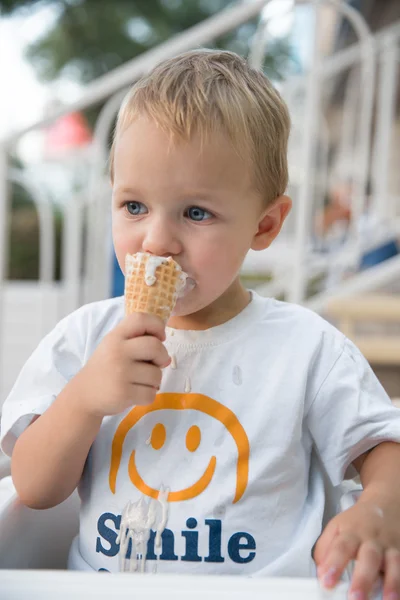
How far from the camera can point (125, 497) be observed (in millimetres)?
1066

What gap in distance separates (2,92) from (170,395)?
1167 centimetres

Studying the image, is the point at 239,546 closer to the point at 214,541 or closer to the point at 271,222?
the point at 214,541

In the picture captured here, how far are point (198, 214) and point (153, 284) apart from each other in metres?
0.13

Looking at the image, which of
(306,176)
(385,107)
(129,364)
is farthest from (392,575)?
(385,107)

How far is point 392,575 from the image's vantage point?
78 centimetres

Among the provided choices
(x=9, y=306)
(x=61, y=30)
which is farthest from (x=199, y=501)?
(x=61, y=30)

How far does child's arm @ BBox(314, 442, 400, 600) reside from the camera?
76 cm

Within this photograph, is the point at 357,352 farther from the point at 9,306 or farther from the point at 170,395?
the point at 9,306

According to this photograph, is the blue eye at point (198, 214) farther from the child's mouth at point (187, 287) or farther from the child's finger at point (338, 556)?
the child's finger at point (338, 556)

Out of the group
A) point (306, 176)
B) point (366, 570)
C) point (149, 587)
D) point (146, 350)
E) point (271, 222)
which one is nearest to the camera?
point (149, 587)

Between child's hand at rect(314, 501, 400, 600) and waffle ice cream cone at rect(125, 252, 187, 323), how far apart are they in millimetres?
339

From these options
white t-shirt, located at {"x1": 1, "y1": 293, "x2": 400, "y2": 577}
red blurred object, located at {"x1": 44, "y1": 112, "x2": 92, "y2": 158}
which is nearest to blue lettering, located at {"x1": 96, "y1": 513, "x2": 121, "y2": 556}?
white t-shirt, located at {"x1": 1, "y1": 293, "x2": 400, "y2": 577}

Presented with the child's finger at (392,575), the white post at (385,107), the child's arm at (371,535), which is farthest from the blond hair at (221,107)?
the white post at (385,107)

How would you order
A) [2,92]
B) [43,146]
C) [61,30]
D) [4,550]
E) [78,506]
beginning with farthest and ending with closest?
[61,30] → [2,92] → [43,146] → [78,506] → [4,550]
